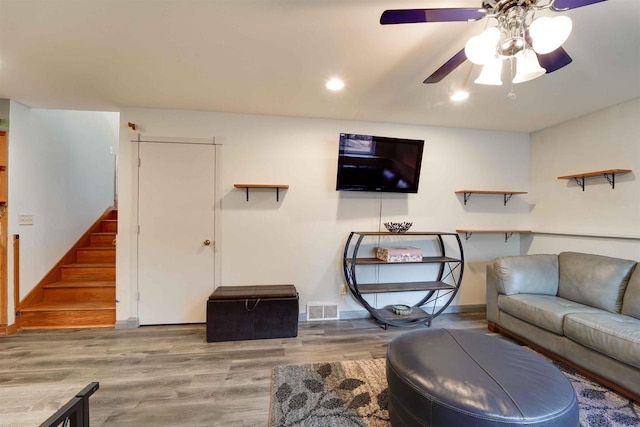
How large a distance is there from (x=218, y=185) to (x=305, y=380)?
2.13 meters

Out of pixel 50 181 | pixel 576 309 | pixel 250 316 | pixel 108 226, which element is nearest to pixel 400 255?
pixel 576 309

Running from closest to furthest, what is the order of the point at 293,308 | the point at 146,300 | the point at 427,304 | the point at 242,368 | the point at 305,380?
the point at 305,380, the point at 242,368, the point at 293,308, the point at 146,300, the point at 427,304

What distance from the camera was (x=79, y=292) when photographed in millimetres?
3090

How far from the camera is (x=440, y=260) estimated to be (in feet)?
9.84

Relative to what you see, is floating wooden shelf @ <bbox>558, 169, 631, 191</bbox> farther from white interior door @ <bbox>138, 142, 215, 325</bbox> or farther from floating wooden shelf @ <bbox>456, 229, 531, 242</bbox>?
white interior door @ <bbox>138, 142, 215, 325</bbox>

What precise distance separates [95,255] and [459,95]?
4.83 m

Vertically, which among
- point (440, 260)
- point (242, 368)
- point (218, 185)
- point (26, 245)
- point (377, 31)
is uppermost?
point (377, 31)

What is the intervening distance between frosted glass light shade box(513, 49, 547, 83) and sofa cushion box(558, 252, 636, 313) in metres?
2.14

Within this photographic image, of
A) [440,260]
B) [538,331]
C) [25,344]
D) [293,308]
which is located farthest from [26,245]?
[538,331]

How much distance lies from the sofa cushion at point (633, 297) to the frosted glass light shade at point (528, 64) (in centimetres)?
210

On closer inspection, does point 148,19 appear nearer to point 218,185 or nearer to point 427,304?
point 218,185

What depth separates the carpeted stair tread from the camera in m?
2.81

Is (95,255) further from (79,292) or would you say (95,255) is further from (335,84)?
(335,84)

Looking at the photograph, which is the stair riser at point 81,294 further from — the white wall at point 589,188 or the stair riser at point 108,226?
the white wall at point 589,188
